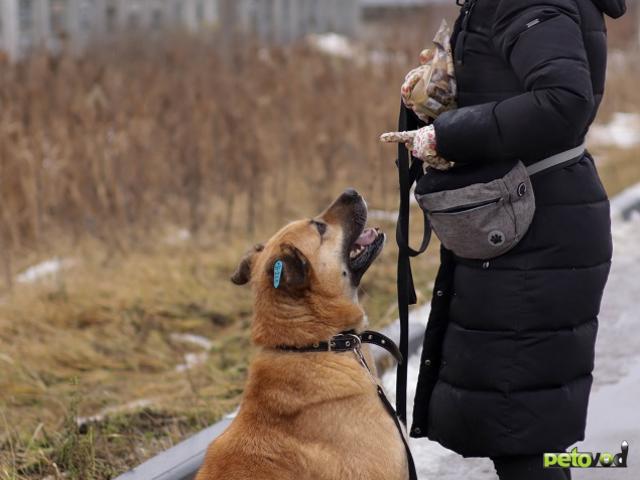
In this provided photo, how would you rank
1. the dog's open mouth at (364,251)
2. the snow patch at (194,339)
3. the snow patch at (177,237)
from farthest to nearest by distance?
the snow patch at (177,237) < the snow patch at (194,339) < the dog's open mouth at (364,251)

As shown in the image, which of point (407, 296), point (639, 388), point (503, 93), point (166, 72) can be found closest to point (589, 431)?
point (639, 388)

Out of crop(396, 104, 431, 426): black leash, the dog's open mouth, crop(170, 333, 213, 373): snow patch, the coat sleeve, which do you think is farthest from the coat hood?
crop(170, 333, 213, 373): snow patch

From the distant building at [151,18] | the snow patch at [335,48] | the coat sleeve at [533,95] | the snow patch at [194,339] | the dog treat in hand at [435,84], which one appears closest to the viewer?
the coat sleeve at [533,95]

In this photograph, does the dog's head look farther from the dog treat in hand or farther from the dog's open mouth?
the dog treat in hand

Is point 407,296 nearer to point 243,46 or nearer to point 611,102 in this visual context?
point 243,46

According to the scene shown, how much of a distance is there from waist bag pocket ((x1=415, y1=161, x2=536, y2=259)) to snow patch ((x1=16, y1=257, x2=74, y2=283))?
15.2 ft

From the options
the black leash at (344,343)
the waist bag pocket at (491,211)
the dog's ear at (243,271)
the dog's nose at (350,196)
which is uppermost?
the waist bag pocket at (491,211)

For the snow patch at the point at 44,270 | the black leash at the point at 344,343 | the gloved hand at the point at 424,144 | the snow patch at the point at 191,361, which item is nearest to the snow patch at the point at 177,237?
the snow patch at the point at 44,270

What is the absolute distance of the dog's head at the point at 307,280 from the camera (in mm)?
3275

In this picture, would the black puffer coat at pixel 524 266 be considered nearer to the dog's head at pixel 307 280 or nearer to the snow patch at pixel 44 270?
the dog's head at pixel 307 280

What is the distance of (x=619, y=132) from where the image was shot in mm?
15625

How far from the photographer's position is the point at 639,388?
4.98m

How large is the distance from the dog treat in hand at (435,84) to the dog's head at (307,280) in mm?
634

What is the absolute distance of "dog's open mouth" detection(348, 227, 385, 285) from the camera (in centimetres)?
350
